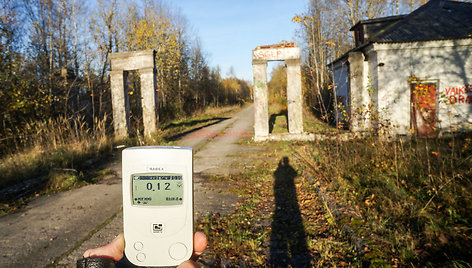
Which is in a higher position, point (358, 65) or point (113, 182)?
point (358, 65)

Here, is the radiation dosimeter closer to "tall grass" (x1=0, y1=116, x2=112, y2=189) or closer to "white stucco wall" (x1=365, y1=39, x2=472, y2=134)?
"tall grass" (x1=0, y1=116, x2=112, y2=189)

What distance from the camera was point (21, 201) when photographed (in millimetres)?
4980

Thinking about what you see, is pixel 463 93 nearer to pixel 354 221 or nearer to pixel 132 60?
pixel 354 221

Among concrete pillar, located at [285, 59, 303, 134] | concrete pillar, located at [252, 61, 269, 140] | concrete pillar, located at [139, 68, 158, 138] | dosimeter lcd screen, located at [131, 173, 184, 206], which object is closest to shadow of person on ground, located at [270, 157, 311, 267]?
dosimeter lcd screen, located at [131, 173, 184, 206]

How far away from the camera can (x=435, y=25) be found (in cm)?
1269

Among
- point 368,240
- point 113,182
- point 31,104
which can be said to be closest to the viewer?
point 368,240

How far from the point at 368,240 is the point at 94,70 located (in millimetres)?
17300

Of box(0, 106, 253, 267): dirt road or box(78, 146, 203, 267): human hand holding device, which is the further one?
box(0, 106, 253, 267): dirt road

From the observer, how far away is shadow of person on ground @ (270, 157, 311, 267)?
119 inches

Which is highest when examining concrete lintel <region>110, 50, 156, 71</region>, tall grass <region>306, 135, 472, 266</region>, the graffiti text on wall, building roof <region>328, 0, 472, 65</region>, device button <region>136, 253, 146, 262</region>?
building roof <region>328, 0, 472, 65</region>

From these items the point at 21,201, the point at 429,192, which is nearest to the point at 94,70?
the point at 21,201

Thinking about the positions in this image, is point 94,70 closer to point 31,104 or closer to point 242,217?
point 31,104

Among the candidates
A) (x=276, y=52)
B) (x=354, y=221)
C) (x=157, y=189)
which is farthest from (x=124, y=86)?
(x=157, y=189)

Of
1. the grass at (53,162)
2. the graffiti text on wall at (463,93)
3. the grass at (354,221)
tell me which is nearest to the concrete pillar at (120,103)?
the grass at (53,162)
